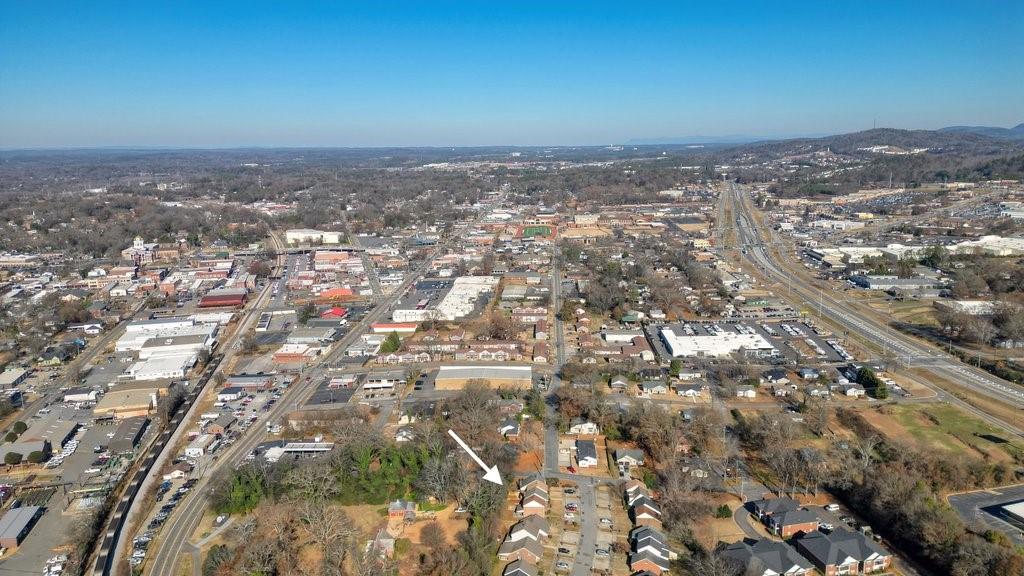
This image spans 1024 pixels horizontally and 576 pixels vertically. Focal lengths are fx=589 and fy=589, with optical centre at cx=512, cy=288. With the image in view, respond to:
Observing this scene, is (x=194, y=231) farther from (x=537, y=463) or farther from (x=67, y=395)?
(x=537, y=463)

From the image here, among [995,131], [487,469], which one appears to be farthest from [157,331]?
[995,131]

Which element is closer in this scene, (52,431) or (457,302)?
(52,431)

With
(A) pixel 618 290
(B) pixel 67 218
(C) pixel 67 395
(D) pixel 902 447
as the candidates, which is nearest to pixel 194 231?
(B) pixel 67 218

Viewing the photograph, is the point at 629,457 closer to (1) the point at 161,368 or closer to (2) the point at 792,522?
(2) the point at 792,522

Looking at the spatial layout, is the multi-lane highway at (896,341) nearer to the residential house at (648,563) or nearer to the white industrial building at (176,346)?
the residential house at (648,563)

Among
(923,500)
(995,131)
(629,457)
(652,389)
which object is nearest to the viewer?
(923,500)

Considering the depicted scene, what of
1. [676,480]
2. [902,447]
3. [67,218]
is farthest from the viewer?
[67,218]

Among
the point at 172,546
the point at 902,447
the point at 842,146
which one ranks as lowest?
the point at 172,546
